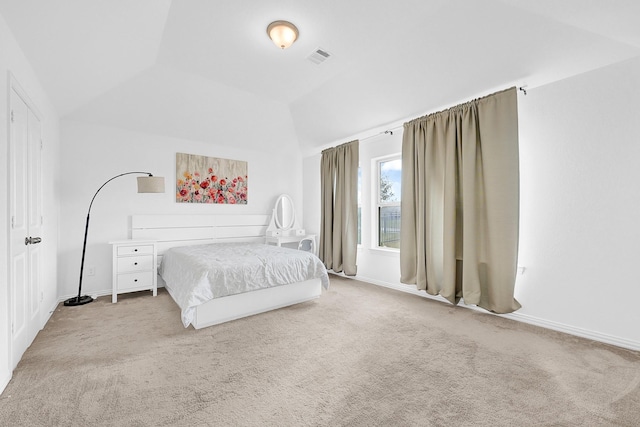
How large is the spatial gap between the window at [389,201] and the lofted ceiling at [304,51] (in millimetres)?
664

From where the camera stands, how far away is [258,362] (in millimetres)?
2090

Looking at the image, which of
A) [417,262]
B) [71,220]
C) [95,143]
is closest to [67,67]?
[95,143]

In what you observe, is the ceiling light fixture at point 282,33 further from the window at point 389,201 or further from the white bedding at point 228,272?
the window at point 389,201

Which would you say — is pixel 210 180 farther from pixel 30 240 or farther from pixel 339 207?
pixel 30 240

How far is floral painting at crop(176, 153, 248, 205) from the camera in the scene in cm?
440

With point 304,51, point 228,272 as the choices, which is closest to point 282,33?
→ point 304,51

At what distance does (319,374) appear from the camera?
194cm

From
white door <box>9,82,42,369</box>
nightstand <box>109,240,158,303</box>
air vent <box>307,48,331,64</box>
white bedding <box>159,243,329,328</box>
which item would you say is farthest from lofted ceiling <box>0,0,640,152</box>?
white bedding <box>159,243,329,328</box>

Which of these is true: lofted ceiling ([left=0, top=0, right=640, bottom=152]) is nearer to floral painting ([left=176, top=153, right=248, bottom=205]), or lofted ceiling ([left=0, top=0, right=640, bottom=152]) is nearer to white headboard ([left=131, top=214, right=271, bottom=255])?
floral painting ([left=176, top=153, right=248, bottom=205])

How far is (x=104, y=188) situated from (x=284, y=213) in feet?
8.89

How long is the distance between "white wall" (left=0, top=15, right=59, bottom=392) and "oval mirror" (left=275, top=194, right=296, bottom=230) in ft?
9.89

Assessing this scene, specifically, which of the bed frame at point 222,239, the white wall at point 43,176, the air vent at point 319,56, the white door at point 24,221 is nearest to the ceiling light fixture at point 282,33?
the air vent at point 319,56

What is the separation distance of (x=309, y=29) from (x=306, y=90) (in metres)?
1.28

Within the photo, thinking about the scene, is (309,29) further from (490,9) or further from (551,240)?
(551,240)
